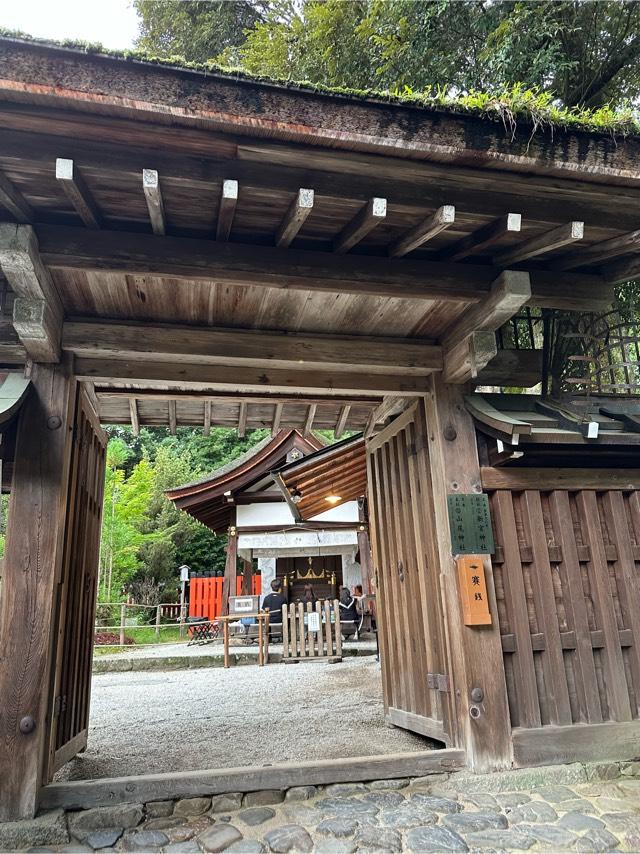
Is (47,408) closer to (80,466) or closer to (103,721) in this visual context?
(80,466)

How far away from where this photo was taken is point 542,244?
3531mm

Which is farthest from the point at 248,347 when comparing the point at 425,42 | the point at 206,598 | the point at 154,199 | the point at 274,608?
the point at 206,598

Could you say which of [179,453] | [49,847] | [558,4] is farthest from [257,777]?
[179,453]

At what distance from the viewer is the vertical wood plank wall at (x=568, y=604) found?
399 centimetres

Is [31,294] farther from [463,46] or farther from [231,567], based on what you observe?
[231,567]

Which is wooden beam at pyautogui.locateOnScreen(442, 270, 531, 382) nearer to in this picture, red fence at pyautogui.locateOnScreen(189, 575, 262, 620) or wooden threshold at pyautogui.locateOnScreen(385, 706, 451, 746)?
wooden threshold at pyautogui.locateOnScreen(385, 706, 451, 746)

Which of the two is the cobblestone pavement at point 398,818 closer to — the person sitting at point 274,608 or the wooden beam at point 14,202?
the wooden beam at point 14,202

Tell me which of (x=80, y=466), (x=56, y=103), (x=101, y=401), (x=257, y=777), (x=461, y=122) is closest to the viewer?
(x=56, y=103)

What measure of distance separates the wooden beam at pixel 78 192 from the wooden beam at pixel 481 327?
247cm

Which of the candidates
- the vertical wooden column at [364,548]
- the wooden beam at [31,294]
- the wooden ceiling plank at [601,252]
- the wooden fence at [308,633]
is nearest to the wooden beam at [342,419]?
the wooden ceiling plank at [601,252]

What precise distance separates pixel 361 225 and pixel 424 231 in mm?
378

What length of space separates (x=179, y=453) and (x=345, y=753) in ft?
88.5

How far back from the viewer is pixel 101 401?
16.8 ft

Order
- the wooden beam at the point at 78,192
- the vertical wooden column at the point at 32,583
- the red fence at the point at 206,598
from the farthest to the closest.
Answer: the red fence at the point at 206,598
the vertical wooden column at the point at 32,583
the wooden beam at the point at 78,192
